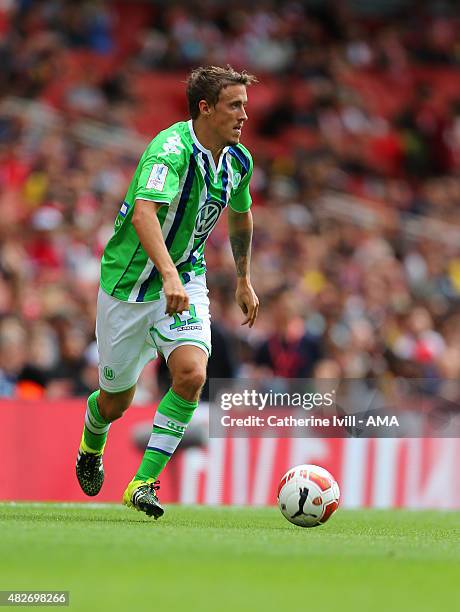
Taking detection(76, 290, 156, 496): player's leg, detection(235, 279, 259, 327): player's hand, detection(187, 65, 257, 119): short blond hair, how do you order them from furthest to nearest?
detection(235, 279, 259, 327): player's hand < detection(76, 290, 156, 496): player's leg < detection(187, 65, 257, 119): short blond hair

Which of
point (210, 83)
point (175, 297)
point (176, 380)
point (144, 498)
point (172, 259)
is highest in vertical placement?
point (210, 83)

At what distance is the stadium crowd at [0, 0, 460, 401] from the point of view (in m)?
13.2

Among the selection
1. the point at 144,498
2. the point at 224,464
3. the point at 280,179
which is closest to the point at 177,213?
the point at 144,498

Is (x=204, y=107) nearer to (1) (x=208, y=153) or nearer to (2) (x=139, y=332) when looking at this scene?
(1) (x=208, y=153)

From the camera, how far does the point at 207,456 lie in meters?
11.4

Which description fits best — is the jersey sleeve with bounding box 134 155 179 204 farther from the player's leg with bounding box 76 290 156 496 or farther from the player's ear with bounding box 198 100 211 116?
the player's leg with bounding box 76 290 156 496

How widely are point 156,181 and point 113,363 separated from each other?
1180 mm

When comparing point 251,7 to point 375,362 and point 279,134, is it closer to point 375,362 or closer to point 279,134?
point 279,134

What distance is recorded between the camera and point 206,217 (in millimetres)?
7629

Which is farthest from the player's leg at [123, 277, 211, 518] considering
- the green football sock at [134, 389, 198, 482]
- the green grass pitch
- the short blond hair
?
the short blond hair

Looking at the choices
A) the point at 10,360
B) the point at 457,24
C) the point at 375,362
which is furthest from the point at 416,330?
the point at 457,24

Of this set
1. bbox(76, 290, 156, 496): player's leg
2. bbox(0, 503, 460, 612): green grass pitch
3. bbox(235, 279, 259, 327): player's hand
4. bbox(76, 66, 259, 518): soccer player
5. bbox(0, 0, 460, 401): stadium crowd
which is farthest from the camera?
bbox(0, 0, 460, 401): stadium crowd

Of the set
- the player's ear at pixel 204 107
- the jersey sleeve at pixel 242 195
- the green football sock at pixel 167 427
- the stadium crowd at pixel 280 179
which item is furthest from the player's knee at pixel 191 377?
the stadium crowd at pixel 280 179

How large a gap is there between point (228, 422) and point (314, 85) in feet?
36.5
